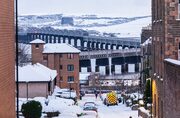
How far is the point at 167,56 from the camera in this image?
33344 mm

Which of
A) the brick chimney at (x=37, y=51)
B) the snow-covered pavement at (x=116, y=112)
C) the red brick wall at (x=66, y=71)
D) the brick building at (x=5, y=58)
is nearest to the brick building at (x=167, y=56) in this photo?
the brick building at (x=5, y=58)

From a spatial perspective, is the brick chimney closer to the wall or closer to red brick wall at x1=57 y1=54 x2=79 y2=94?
red brick wall at x1=57 y1=54 x2=79 y2=94

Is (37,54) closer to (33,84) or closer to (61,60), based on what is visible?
(61,60)

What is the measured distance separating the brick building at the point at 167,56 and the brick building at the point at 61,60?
57.6m

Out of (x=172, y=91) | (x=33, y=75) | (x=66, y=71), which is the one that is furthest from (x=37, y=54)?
(x=172, y=91)

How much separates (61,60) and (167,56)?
6727 cm

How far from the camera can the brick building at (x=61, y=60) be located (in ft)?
323

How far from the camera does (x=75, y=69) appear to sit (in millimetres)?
101312

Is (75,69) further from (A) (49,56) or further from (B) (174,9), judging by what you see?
(B) (174,9)

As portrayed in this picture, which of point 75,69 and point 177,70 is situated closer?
point 177,70

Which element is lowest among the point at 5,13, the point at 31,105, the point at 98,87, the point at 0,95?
the point at 98,87

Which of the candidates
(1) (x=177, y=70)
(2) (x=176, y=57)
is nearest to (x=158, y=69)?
(2) (x=176, y=57)

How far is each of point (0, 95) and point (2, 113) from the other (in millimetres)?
823

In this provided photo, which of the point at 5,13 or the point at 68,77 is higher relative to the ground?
the point at 5,13
